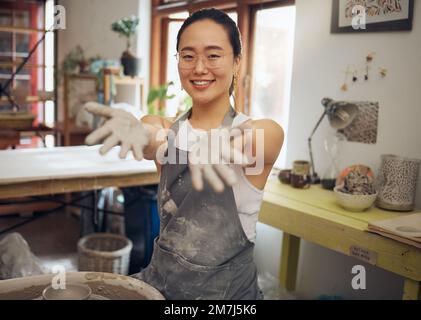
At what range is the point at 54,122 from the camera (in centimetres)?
397

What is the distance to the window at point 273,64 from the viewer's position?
2589mm

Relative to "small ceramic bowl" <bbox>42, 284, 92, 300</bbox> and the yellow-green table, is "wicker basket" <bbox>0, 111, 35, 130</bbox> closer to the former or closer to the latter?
the yellow-green table

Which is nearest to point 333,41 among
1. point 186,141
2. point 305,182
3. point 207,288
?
point 305,182

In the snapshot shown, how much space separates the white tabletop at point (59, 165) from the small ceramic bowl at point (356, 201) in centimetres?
101

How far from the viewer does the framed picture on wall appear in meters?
1.89

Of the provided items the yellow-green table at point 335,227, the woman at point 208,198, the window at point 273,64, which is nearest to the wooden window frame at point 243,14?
the window at point 273,64

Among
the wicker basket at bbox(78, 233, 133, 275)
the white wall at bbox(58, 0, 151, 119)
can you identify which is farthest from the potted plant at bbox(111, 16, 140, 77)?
the wicker basket at bbox(78, 233, 133, 275)

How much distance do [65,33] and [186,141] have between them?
284cm

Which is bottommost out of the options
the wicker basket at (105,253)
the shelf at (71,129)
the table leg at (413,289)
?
the wicker basket at (105,253)

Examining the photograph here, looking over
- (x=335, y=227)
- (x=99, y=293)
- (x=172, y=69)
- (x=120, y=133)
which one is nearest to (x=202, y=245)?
(x=99, y=293)

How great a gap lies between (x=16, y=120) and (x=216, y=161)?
2.57 meters

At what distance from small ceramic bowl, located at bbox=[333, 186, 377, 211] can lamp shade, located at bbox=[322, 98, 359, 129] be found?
386mm

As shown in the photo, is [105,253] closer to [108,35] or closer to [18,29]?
[18,29]

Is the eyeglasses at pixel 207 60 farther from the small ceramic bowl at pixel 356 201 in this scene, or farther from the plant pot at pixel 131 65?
the plant pot at pixel 131 65
